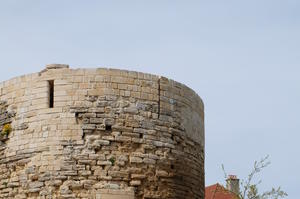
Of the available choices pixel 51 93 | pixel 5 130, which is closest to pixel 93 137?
pixel 51 93

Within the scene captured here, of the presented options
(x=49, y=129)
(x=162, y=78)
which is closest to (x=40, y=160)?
(x=49, y=129)

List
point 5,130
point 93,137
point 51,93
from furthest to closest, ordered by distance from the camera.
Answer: point 5,130
point 51,93
point 93,137

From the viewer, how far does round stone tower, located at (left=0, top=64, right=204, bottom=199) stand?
45.4 ft

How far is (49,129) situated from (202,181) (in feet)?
10.2

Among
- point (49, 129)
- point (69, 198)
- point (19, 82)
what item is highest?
point (19, 82)

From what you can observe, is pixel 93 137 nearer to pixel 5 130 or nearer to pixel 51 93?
pixel 51 93

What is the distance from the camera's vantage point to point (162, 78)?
48.4 feet

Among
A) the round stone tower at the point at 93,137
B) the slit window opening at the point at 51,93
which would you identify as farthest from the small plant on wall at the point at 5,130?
the slit window opening at the point at 51,93

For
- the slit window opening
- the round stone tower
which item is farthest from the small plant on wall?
the slit window opening

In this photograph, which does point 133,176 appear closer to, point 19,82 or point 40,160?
point 40,160

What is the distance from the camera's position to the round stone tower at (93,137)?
13.8m

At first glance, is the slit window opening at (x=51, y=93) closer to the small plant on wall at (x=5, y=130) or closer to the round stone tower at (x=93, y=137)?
the round stone tower at (x=93, y=137)

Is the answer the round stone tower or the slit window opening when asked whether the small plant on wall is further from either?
the slit window opening

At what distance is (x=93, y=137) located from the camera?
1395 cm
